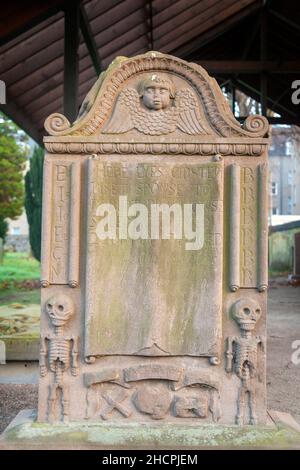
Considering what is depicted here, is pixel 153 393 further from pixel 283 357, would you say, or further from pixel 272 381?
pixel 283 357

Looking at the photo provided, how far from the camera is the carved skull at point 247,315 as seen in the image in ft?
8.82

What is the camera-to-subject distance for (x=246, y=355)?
2.69 m

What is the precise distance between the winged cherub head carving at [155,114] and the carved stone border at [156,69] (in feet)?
A: 0.16

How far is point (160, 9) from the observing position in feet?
24.4

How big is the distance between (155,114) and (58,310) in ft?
3.76

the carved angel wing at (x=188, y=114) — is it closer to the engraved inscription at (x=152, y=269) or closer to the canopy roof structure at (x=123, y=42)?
the engraved inscription at (x=152, y=269)

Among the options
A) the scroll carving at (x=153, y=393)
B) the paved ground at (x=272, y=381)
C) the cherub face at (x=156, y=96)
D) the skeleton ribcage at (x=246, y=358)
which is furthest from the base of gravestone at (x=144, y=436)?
the cherub face at (x=156, y=96)

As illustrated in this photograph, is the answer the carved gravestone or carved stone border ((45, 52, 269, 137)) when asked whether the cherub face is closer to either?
the carved gravestone

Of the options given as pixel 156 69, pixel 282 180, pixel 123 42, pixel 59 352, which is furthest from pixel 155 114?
pixel 282 180

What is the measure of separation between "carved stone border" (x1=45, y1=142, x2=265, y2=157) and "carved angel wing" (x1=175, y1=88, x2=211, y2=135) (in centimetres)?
8

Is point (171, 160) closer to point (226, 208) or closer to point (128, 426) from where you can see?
point (226, 208)
